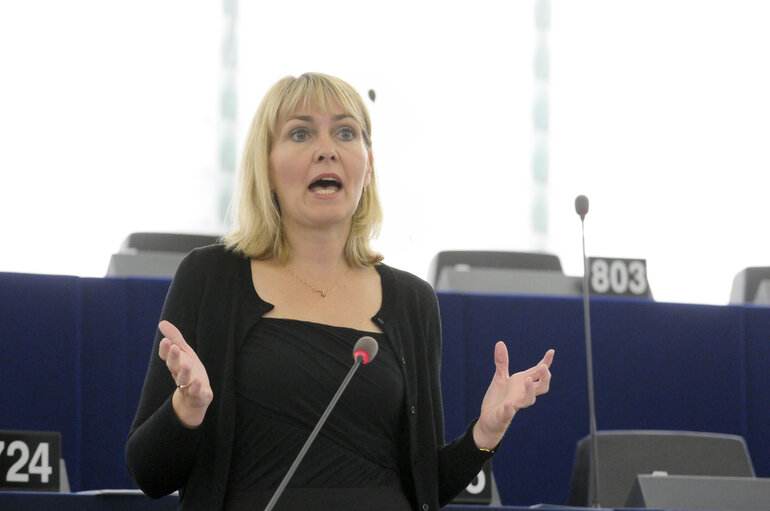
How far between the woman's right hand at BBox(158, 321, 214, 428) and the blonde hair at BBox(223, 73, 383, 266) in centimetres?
31

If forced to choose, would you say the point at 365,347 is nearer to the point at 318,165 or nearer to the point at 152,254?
the point at 318,165

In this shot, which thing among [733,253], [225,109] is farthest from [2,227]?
[733,253]

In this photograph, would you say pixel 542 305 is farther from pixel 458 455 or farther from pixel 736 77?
pixel 736 77

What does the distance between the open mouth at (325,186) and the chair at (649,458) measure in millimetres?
1384

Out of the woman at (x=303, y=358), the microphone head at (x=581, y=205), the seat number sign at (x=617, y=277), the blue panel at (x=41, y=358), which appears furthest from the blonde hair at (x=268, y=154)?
the seat number sign at (x=617, y=277)

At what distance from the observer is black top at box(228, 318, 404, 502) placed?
1650mm

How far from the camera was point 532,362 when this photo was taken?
12.3 ft

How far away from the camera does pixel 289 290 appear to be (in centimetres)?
182

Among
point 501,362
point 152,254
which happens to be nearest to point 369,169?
point 501,362

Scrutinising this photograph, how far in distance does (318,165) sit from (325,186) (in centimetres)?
3

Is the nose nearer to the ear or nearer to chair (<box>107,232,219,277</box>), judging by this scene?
the ear

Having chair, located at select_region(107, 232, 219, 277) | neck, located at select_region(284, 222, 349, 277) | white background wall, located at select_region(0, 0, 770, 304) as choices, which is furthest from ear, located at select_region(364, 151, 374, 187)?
white background wall, located at select_region(0, 0, 770, 304)

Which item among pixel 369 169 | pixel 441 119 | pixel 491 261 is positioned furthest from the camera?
pixel 441 119

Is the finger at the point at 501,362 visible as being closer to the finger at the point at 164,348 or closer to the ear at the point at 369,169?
the ear at the point at 369,169
